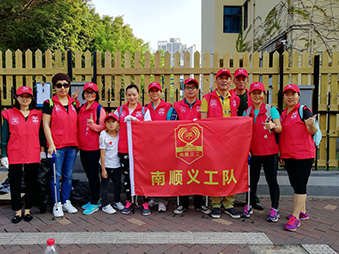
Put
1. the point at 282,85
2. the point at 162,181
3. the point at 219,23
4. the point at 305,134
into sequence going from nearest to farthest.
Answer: the point at 305,134
the point at 162,181
the point at 282,85
the point at 219,23

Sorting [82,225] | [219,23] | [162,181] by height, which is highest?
[219,23]

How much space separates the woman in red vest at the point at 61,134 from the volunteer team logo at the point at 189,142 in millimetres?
1649

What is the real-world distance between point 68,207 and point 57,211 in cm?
20

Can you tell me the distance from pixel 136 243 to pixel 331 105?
15.3ft

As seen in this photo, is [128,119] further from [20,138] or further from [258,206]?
[258,206]

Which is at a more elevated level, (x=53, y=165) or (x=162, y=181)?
(x=53, y=165)

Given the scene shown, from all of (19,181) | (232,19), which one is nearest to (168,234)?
(19,181)

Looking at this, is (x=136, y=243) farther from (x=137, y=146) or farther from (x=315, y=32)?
(x=315, y=32)

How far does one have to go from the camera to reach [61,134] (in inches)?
166

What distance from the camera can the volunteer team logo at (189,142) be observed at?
428 cm

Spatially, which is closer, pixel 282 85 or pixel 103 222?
pixel 103 222

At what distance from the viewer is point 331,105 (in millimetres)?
5535

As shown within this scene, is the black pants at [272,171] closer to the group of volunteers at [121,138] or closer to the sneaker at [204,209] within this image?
the group of volunteers at [121,138]

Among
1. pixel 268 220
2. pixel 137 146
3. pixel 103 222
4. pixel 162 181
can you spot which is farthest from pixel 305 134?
pixel 103 222
